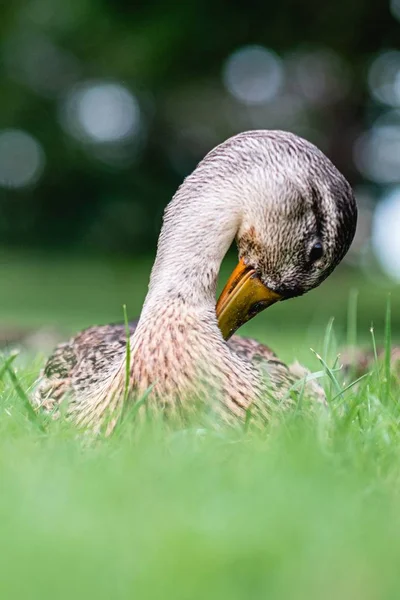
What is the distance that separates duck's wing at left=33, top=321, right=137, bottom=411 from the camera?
353 cm

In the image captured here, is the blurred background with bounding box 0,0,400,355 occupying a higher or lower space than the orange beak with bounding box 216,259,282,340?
higher

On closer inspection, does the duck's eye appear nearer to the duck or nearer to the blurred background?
the duck

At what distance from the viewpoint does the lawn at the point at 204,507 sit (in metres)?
1.60

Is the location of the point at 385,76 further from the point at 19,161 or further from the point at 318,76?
the point at 19,161

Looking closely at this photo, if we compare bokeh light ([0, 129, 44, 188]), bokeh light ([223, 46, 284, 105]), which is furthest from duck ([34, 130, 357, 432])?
bokeh light ([0, 129, 44, 188])

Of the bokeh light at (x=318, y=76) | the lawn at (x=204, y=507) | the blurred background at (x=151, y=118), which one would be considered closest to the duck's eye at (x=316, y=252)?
the lawn at (x=204, y=507)

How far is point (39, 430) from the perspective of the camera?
281 cm

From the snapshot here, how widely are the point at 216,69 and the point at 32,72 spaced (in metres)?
11.1

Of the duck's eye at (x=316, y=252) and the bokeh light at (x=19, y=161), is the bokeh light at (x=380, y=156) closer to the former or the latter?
the bokeh light at (x=19, y=161)

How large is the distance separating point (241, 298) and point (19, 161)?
25015 millimetres

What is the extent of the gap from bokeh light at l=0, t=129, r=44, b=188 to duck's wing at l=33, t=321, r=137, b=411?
23.7 meters

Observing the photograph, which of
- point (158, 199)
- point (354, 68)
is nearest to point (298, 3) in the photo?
point (354, 68)

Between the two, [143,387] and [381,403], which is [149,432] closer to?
[143,387]

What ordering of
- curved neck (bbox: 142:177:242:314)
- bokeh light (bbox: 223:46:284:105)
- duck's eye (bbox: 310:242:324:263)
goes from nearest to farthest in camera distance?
1. curved neck (bbox: 142:177:242:314)
2. duck's eye (bbox: 310:242:324:263)
3. bokeh light (bbox: 223:46:284:105)
